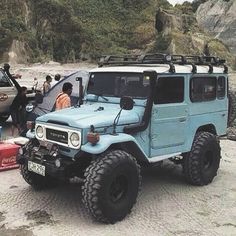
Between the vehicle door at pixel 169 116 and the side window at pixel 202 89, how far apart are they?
0.28 meters

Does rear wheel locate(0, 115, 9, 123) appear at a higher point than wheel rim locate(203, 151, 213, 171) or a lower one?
lower

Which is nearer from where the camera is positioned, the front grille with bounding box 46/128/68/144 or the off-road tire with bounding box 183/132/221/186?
the front grille with bounding box 46/128/68/144

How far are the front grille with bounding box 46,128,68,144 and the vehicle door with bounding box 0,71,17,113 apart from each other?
6.17m

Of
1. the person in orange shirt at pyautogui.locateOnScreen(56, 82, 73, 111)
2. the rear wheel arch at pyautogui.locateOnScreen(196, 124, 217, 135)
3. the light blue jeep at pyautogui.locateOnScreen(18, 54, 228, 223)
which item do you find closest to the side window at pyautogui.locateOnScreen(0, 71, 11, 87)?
the person in orange shirt at pyautogui.locateOnScreen(56, 82, 73, 111)

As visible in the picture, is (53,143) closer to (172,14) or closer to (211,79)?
(211,79)

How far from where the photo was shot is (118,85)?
7520mm

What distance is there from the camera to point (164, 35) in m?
51.2

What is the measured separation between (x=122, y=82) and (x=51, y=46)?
43905 mm

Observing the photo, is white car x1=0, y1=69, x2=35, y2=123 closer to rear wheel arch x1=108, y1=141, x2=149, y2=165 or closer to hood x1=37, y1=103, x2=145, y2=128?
hood x1=37, y1=103, x2=145, y2=128

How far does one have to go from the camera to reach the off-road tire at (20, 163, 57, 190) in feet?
24.2

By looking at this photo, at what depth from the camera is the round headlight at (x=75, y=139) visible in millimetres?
6347

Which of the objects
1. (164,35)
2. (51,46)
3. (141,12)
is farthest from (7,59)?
(141,12)

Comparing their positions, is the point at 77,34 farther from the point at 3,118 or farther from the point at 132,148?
the point at 132,148

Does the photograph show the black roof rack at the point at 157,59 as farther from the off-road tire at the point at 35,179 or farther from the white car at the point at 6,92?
the white car at the point at 6,92
